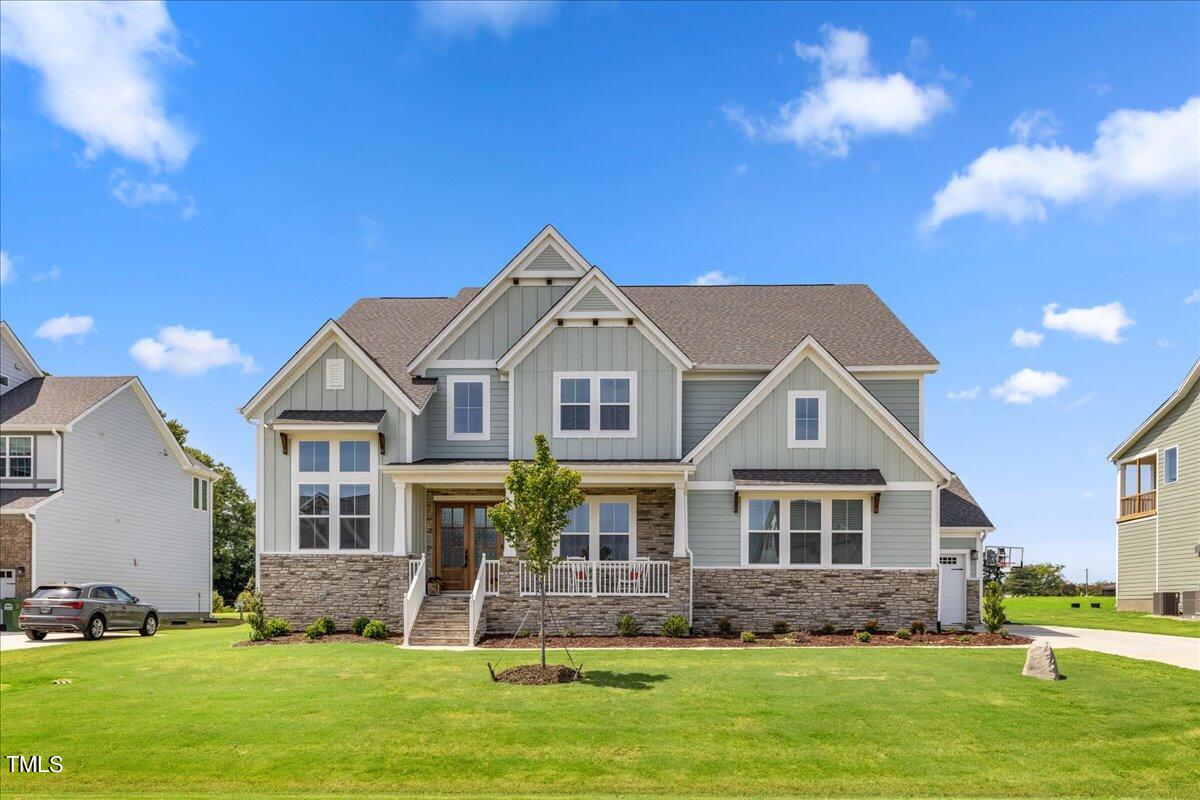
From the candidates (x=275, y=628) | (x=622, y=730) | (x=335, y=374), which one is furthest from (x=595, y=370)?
(x=622, y=730)

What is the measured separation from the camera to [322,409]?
2478cm

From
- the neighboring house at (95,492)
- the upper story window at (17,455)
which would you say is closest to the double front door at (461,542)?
the neighboring house at (95,492)

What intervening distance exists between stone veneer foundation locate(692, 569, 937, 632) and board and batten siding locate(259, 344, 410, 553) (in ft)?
25.7

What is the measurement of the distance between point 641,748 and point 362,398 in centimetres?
1424

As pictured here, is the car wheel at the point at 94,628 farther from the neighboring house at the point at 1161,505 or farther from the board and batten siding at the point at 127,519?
the neighboring house at the point at 1161,505

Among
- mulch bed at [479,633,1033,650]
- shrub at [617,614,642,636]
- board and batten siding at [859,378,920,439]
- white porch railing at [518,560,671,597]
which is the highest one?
board and batten siding at [859,378,920,439]

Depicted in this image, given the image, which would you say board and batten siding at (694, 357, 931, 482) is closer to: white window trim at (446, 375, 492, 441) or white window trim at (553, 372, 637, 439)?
white window trim at (553, 372, 637, 439)

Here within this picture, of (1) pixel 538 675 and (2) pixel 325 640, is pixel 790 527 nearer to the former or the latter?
(1) pixel 538 675

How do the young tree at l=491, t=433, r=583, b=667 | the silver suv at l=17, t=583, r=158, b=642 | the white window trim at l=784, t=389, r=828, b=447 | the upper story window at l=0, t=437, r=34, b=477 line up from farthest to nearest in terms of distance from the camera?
the upper story window at l=0, t=437, r=34, b=477, the silver suv at l=17, t=583, r=158, b=642, the white window trim at l=784, t=389, r=828, b=447, the young tree at l=491, t=433, r=583, b=667

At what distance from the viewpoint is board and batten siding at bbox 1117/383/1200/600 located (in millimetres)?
32906

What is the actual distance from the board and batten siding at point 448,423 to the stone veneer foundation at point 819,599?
20.6 ft

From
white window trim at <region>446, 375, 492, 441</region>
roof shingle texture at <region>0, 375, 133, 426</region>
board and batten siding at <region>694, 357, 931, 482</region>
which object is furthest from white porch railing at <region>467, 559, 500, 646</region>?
roof shingle texture at <region>0, 375, 133, 426</region>

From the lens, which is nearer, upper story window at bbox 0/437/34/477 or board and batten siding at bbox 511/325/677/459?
board and batten siding at bbox 511/325/677/459

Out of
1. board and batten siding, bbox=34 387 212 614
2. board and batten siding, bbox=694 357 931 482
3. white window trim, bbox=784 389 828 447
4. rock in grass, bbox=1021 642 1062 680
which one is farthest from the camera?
board and batten siding, bbox=34 387 212 614
